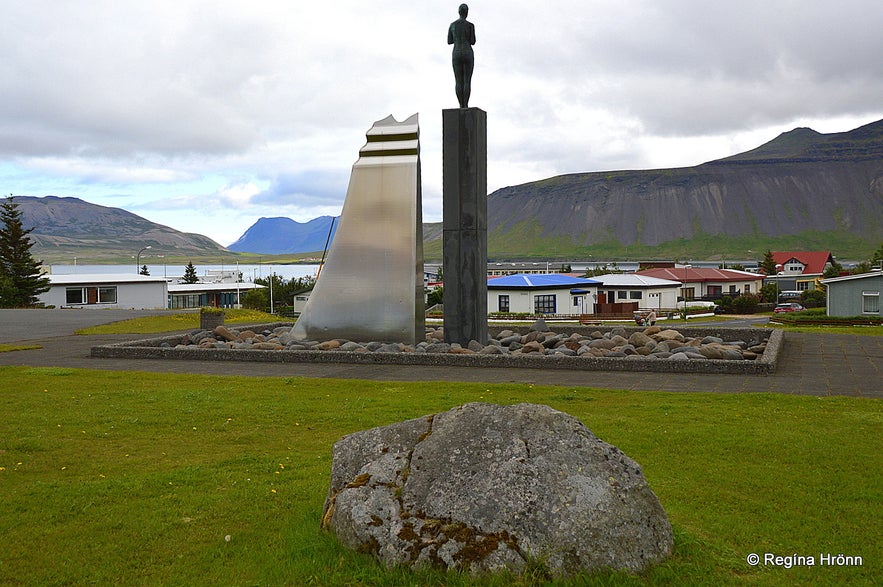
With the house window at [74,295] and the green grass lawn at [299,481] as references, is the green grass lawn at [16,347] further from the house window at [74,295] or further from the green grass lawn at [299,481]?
the house window at [74,295]

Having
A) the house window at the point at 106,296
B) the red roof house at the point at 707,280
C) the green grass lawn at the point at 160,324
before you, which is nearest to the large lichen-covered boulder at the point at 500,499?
the green grass lawn at the point at 160,324

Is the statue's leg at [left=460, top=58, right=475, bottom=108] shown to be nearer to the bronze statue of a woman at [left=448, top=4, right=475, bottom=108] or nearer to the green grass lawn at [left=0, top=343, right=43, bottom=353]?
the bronze statue of a woman at [left=448, top=4, right=475, bottom=108]

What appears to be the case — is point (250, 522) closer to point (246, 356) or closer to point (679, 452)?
point (679, 452)

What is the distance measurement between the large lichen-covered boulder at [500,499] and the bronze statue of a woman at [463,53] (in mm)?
13326

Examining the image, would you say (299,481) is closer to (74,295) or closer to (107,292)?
(107,292)

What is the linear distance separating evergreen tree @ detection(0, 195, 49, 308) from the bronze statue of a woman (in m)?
40.4

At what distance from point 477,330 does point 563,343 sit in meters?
2.22

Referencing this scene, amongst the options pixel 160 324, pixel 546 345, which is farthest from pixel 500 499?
pixel 160 324

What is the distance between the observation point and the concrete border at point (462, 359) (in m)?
13.6

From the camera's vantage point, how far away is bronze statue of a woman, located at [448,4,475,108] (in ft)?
55.7

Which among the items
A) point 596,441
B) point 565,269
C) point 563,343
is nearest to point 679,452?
point 596,441

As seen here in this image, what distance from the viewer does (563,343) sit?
1797 centimetres

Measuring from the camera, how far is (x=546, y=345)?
58.8 feet

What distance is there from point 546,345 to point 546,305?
115 feet
